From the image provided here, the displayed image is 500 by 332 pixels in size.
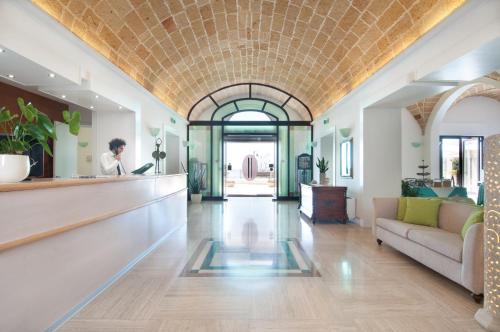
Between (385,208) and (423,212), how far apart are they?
0.61m

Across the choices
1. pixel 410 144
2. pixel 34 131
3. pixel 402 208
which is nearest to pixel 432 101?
pixel 410 144

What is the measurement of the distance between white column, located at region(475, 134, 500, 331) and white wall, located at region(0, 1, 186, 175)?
4600 millimetres

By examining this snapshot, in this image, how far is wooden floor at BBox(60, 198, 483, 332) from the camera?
2.52m

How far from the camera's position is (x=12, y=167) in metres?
2.15

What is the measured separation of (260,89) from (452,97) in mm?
6297

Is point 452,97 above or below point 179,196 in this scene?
above

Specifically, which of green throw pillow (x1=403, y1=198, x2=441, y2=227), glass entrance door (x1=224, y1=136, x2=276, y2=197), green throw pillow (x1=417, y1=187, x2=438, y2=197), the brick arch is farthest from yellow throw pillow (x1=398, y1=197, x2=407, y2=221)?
the brick arch

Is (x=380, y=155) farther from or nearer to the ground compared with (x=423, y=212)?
farther from the ground

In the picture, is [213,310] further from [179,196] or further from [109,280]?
[179,196]

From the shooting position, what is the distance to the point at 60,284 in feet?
8.23

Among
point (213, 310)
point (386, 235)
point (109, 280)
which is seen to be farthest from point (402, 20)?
point (109, 280)

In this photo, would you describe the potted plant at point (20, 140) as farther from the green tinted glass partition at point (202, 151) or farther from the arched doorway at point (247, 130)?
the green tinted glass partition at point (202, 151)

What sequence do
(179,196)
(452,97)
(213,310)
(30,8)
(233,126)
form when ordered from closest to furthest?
(213,310), (30,8), (179,196), (452,97), (233,126)

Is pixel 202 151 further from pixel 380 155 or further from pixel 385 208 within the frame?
pixel 385 208
